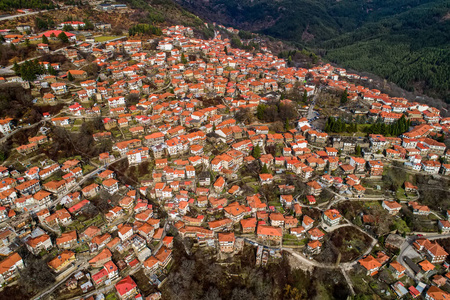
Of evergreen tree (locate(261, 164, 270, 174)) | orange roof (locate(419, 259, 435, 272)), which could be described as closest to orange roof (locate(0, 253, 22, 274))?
evergreen tree (locate(261, 164, 270, 174))

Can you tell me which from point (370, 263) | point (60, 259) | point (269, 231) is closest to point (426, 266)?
point (370, 263)

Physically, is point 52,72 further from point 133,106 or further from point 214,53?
point 214,53

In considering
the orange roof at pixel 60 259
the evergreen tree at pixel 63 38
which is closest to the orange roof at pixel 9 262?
the orange roof at pixel 60 259

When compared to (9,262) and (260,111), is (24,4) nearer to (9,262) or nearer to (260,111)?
(260,111)

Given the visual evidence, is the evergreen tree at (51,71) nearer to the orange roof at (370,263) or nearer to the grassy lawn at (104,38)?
the grassy lawn at (104,38)

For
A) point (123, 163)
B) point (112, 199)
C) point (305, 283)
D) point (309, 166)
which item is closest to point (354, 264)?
point (305, 283)

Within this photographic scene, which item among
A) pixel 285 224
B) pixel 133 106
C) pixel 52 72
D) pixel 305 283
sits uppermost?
pixel 52 72
